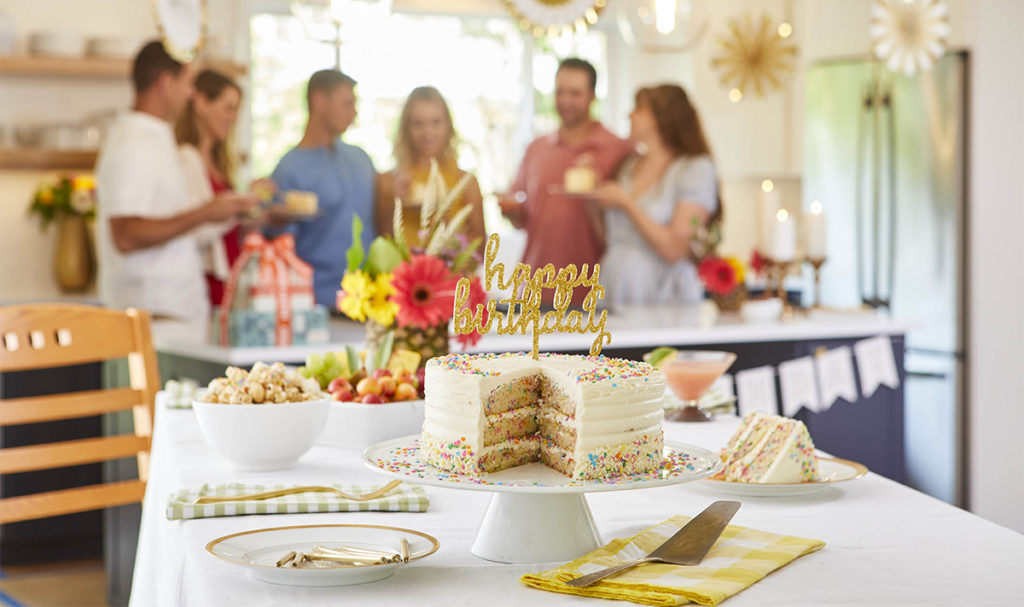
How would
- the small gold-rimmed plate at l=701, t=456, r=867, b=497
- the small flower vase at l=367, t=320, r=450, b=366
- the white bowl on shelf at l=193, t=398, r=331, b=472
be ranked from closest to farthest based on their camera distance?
the small gold-rimmed plate at l=701, t=456, r=867, b=497, the white bowl on shelf at l=193, t=398, r=331, b=472, the small flower vase at l=367, t=320, r=450, b=366

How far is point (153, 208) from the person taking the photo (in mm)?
4789

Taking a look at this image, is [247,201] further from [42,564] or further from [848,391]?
[848,391]

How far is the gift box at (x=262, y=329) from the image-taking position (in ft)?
9.72

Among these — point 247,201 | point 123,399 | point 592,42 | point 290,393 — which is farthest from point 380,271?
point 592,42

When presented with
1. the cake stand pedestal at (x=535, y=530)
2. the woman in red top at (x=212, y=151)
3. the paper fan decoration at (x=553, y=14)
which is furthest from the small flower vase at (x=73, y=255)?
the cake stand pedestal at (x=535, y=530)

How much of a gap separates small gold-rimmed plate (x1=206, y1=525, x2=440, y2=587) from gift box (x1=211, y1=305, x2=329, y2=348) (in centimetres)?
192

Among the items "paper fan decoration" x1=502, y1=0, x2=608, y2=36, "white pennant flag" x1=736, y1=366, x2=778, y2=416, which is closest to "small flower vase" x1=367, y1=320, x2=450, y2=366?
"white pennant flag" x1=736, y1=366, x2=778, y2=416

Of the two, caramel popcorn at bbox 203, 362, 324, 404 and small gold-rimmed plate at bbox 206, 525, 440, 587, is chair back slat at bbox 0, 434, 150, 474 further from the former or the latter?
small gold-rimmed plate at bbox 206, 525, 440, 587

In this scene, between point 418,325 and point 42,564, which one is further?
point 42,564

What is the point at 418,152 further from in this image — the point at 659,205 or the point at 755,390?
the point at 755,390

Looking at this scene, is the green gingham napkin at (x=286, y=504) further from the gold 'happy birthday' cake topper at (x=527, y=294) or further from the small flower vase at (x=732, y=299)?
the small flower vase at (x=732, y=299)

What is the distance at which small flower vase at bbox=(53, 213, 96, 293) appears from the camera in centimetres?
501

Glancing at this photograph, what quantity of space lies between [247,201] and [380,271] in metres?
3.04

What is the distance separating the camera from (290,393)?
1.47 metres
